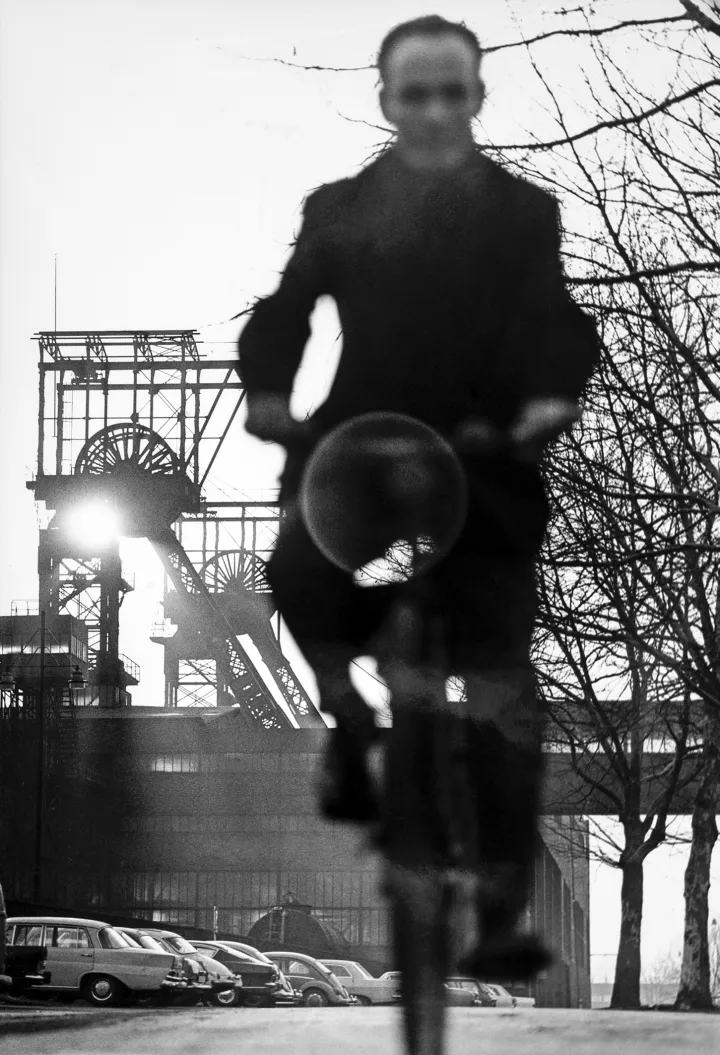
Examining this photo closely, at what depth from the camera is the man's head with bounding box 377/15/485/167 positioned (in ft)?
6.44

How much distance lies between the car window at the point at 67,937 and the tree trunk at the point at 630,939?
20.8 feet

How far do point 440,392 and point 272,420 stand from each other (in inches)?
9.6

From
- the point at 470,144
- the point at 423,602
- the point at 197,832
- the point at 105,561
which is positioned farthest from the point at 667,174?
the point at 105,561

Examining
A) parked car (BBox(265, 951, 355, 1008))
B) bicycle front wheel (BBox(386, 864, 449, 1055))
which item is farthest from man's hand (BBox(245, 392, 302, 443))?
parked car (BBox(265, 951, 355, 1008))

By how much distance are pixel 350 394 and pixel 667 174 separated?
266 centimetres

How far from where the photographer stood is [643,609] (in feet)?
14.9

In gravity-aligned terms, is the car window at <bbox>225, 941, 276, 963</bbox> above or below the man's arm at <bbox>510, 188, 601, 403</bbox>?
below

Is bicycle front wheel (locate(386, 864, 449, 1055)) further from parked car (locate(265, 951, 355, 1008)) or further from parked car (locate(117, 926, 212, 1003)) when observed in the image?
parked car (locate(265, 951, 355, 1008))

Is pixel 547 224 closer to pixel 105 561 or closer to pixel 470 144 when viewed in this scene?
pixel 470 144

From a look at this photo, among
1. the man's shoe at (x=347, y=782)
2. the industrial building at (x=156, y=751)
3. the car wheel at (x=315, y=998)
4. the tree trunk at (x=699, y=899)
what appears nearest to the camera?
the man's shoe at (x=347, y=782)

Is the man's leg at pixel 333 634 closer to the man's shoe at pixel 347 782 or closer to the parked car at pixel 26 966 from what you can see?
the man's shoe at pixel 347 782

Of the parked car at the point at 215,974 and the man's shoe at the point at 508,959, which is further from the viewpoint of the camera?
the parked car at the point at 215,974

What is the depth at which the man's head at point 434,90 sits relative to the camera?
1.96 m


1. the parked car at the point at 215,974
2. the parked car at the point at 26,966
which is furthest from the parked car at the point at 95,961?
the parked car at the point at 215,974
